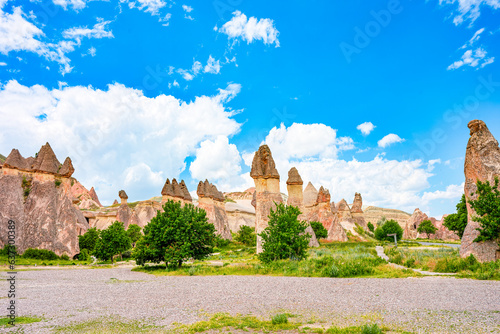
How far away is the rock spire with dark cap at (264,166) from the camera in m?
32.8

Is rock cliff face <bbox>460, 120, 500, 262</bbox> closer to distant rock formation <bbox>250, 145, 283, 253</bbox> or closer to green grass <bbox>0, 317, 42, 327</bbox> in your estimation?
distant rock formation <bbox>250, 145, 283, 253</bbox>

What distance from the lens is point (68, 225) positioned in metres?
35.1

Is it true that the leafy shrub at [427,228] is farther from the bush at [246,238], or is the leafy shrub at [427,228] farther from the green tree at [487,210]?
the green tree at [487,210]

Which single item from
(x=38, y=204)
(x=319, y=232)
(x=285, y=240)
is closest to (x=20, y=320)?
(x=285, y=240)

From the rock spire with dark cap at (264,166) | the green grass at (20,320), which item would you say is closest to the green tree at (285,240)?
the rock spire with dark cap at (264,166)

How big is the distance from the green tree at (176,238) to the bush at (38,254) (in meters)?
14.8

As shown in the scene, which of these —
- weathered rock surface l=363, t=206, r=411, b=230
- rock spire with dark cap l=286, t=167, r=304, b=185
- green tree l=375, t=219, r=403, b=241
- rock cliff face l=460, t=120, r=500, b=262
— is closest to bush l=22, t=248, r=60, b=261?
rock spire with dark cap l=286, t=167, r=304, b=185

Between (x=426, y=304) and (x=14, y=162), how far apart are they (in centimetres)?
4251

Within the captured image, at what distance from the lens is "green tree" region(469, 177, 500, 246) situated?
50.8ft

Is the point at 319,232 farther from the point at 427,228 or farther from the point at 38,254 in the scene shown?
the point at 427,228

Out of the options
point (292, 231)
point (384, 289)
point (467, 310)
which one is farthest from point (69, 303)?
point (292, 231)

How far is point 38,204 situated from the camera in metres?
34.5

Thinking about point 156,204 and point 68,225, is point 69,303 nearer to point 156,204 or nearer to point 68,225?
point 68,225

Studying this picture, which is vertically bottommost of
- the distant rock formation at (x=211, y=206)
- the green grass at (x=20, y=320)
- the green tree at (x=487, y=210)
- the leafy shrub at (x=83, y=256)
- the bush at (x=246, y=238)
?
the leafy shrub at (x=83, y=256)
